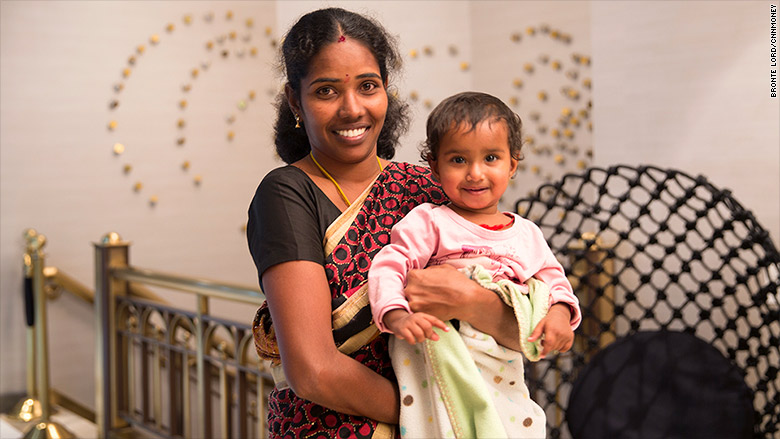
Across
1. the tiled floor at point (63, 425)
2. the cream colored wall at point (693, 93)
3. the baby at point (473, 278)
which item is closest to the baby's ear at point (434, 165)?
the baby at point (473, 278)

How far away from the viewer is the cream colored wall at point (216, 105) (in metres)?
3.07

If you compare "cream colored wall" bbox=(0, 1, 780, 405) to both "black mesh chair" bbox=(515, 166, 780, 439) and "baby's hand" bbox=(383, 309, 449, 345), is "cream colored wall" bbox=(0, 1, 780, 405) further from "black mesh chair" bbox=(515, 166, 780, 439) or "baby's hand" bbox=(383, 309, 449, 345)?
"baby's hand" bbox=(383, 309, 449, 345)

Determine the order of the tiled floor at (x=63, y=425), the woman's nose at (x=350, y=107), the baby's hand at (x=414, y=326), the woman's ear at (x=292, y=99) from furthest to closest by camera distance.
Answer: the tiled floor at (x=63, y=425) < the woman's ear at (x=292, y=99) < the woman's nose at (x=350, y=107) < the baby's hand at (x=414, y=326)

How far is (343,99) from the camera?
124cm

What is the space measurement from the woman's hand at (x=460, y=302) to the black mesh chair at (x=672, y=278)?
1127 mm

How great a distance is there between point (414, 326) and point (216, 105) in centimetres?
389

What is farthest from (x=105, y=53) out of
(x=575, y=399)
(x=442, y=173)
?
(x=442, y=173)

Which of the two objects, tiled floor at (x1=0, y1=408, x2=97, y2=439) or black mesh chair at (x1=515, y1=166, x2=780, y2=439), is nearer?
black mesh chair at (x1=515, y1=166, x2=780, y2=439)

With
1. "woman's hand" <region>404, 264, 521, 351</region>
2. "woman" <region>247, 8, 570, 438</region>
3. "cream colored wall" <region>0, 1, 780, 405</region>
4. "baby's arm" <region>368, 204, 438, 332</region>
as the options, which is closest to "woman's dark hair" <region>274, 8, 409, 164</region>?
"woman" <region>247, 8, 570, 438</region>

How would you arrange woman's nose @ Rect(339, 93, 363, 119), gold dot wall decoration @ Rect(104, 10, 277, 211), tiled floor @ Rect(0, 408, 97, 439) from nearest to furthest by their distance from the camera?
1. woman's nose @ Rect(339, 93, 363, 119)
2. tiled floor @ Rect(0, 408, 97, 439)
3. gold dot wall decoration @ Rect(104, 10, 277, 211)

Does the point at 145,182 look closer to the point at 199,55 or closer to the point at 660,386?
the point at 199,55

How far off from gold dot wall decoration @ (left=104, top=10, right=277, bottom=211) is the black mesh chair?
82.8 inches

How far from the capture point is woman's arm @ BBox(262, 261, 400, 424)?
1.15 metres

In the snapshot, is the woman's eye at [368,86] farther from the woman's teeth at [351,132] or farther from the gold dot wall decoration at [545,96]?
the gold dot wall decoration at [545,96]
